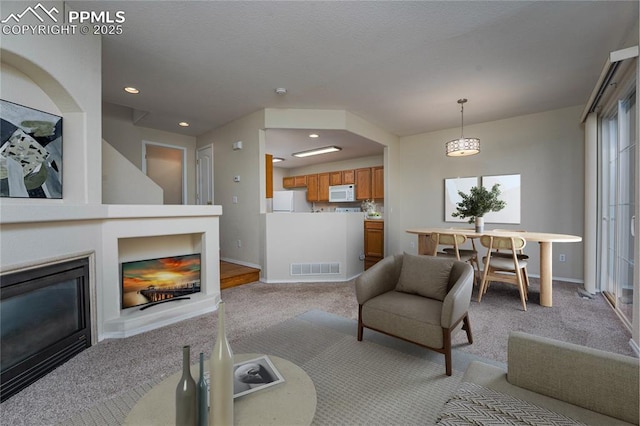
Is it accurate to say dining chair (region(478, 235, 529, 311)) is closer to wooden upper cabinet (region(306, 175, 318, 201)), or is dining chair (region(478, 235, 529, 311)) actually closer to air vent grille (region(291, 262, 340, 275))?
air vent grille (region(291, 262, 340, 275))

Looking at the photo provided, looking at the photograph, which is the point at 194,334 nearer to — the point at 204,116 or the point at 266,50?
the point at 266,50

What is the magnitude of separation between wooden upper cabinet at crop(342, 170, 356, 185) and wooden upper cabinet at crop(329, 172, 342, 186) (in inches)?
5.1

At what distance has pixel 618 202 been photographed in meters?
3.12

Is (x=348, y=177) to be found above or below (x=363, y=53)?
below

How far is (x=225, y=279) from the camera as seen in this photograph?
3.92 metres

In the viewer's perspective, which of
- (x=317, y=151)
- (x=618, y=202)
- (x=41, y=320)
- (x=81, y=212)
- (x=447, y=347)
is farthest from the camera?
(x=317, y=151)

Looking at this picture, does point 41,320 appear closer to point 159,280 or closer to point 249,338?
point 159,280

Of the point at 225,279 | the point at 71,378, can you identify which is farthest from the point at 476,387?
the point at 225,279

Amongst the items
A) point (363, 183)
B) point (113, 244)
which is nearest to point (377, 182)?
point (363, 183)

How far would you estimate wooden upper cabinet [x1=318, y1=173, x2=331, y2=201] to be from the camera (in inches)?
281

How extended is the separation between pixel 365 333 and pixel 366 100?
119 inches

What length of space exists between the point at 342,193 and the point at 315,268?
9.07 feet

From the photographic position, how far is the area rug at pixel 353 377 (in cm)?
152

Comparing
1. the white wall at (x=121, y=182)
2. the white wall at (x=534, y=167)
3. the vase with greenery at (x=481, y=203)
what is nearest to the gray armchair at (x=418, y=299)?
the vase with greenery at (x=481, y=203)
